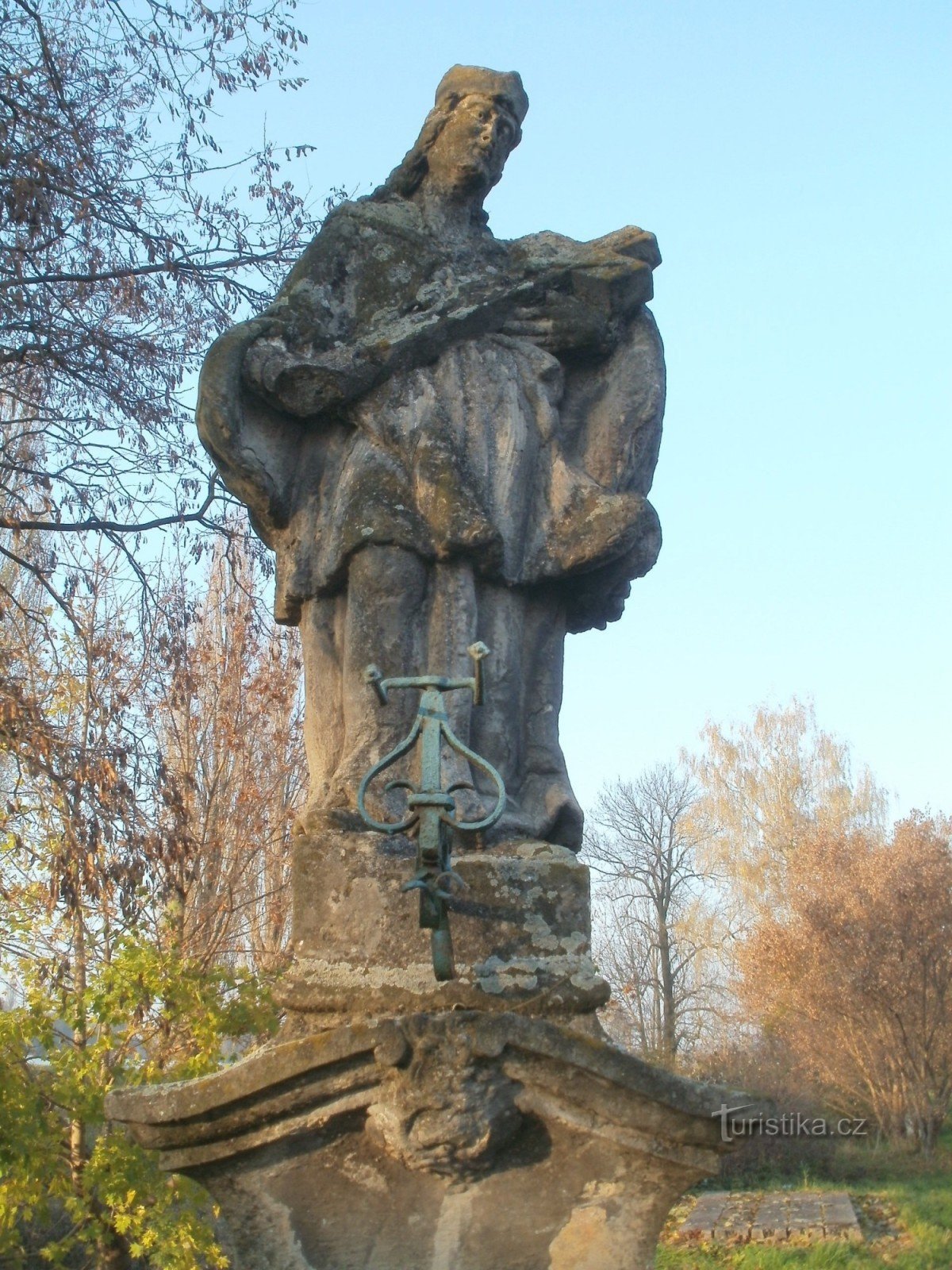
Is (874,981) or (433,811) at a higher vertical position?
(874,981)

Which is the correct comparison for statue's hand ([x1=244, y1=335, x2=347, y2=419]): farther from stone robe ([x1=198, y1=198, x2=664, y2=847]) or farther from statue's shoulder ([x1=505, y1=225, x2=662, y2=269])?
statue's shoulder ([x1=505, y1=225, x2=662, y2=269])

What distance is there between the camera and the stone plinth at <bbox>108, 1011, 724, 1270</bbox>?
3193 millimetres

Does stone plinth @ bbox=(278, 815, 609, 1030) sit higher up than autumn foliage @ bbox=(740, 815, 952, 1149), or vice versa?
autumn foliage @ bbox=(740, 815, 952, 1149)

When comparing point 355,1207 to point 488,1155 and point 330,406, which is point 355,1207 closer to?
point 488,1155

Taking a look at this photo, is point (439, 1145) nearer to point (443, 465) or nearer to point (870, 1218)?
point (443, 465)

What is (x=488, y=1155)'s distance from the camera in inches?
129

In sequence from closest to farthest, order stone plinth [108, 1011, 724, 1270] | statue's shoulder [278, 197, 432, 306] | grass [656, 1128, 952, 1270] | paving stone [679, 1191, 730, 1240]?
1. stone plinth [108, 1011, 724, 1270]
2. statue's shoulder [278, 197, 432, 306]
3. grass [656, 1128, 952, 1270]
4. paving stone [679, 1191, 730, 1240]

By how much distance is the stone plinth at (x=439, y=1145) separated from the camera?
3.19 meters

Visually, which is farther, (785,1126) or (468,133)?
(785,1126)

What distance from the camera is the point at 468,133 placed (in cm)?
472

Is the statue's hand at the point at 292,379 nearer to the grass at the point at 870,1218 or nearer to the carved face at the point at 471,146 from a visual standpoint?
the carved face at the point at 471,146

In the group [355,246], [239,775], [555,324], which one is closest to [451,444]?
[555,324]

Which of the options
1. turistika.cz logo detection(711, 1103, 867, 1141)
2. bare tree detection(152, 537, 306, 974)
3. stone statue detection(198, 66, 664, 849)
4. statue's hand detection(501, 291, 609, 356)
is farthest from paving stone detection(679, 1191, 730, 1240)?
statue's hand detection(501, 291, 609, 356)

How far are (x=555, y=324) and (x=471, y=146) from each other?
0.65 metres
